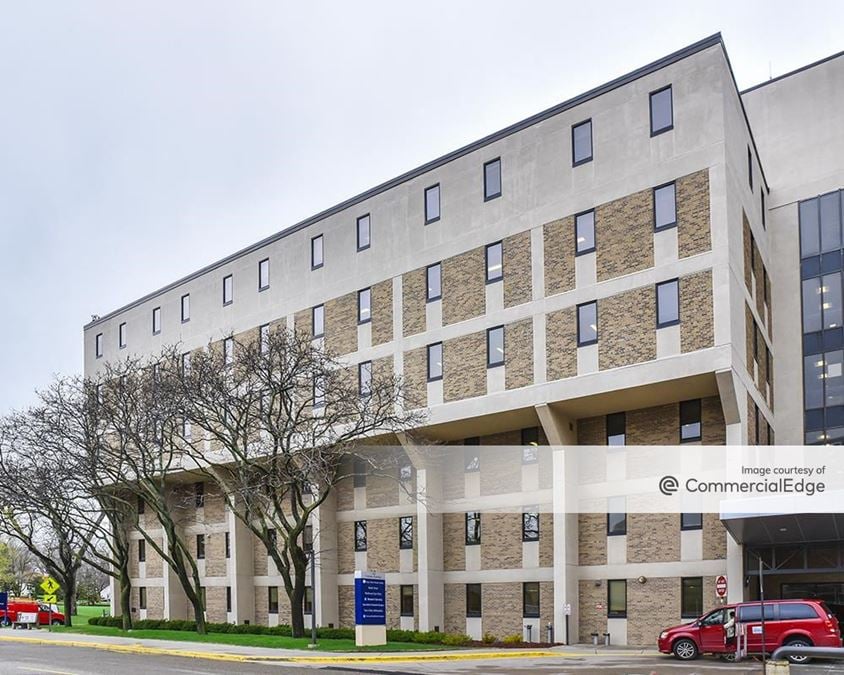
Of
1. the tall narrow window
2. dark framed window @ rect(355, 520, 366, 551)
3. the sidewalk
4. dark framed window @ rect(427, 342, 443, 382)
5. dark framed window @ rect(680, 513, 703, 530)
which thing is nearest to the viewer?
the sidewalk

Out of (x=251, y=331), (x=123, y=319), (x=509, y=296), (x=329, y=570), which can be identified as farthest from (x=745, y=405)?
(x=123, y=319)

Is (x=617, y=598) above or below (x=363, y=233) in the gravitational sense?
below

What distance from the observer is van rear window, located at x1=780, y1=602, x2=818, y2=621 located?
2538 cm

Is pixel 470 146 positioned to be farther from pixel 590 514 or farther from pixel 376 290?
pixel 590 514

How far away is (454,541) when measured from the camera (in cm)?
4088

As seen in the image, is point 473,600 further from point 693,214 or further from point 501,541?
point 693,214

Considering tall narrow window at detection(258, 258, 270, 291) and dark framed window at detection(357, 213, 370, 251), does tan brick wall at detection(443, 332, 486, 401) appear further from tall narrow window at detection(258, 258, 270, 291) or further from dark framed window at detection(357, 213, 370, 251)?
tall narrow window at detection(258, 258, 270, 291)

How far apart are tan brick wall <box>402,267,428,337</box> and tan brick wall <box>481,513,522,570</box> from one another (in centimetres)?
827

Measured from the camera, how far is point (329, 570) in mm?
46125

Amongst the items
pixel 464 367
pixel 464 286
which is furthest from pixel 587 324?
pixel 464 286

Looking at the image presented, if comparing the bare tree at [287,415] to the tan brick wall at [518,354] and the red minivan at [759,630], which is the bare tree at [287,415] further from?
the red minivan at [759,630]

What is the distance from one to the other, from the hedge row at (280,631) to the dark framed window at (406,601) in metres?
2.33

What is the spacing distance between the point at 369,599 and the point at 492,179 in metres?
17.0

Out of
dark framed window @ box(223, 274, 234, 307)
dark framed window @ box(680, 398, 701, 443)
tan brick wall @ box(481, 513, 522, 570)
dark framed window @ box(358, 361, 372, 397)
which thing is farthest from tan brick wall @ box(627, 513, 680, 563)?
dark framed window @ box(223, 274, 234, 307)
